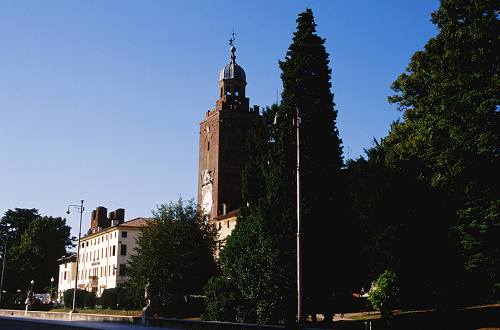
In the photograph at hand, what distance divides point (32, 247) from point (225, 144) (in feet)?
163

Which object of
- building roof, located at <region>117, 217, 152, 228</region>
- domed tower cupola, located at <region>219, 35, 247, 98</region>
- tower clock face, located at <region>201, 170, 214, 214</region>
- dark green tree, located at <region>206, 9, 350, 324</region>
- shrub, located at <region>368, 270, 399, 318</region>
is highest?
domed tower cupola, located at <region>219, 35, 247, 98</region>

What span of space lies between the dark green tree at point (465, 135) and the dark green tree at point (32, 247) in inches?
3285

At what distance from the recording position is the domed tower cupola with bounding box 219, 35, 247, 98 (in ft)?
265

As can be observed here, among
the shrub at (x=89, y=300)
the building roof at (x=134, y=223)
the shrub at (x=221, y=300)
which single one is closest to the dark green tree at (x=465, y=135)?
the shrub at (x=221, y=300)

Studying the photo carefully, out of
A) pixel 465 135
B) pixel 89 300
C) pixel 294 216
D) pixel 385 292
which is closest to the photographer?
pixel 385 292

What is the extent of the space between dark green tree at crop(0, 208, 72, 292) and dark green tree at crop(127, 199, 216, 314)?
62.6 metres

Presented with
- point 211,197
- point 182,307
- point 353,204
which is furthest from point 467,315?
point 211,197

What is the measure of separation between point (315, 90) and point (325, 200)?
20.4 feet

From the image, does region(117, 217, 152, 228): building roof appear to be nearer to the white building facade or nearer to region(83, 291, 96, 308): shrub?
the white building facade

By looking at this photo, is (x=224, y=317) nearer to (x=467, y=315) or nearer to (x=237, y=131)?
(x=467, y=315)

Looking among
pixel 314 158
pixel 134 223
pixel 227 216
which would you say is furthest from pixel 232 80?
pixel 314 158

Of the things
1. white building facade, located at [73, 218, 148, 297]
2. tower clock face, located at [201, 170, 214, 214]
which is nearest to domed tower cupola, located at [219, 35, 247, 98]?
tower clock face, located at [201, 170, 214, 214]

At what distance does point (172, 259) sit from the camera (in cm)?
4534

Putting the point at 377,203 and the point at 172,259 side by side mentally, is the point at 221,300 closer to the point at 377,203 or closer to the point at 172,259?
the point at 377,203
